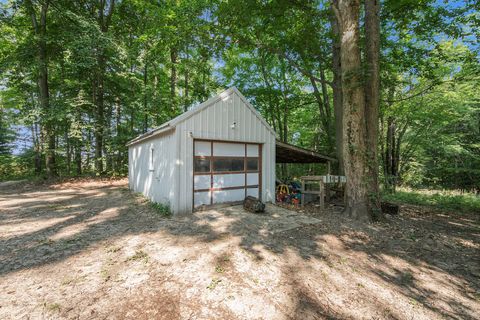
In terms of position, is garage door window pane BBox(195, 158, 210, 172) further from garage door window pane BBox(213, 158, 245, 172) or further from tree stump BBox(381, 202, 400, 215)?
tree stump BBox(381, 202, 400, 215)

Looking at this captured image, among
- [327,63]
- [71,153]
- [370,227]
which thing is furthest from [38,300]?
[71,153]

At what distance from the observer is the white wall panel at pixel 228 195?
23.4 feet

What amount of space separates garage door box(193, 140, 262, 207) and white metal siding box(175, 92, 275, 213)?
0.28 metres

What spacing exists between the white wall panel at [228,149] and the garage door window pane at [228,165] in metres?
0.17

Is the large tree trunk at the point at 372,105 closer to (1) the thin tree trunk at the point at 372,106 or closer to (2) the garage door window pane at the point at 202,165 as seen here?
(1) the thin tree trunk at the point at 372,106

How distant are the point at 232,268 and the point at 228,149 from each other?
448 centimetres

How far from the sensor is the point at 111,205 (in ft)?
24.8

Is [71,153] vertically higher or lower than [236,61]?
lower

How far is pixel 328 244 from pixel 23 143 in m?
22.7

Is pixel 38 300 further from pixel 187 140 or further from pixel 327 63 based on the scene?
pixel 327 63

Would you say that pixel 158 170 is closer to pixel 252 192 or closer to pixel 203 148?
pixel 203 148

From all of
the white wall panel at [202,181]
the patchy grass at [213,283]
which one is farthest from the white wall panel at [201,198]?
the patchy grass at [213,283]

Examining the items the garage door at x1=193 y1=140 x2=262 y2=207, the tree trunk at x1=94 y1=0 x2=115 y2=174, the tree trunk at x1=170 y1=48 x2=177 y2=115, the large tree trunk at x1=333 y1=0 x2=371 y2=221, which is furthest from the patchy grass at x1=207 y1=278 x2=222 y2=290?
the tree trunk at x1=170 y1=48 x2=177 y2=115

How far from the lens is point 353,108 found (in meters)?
5.94
